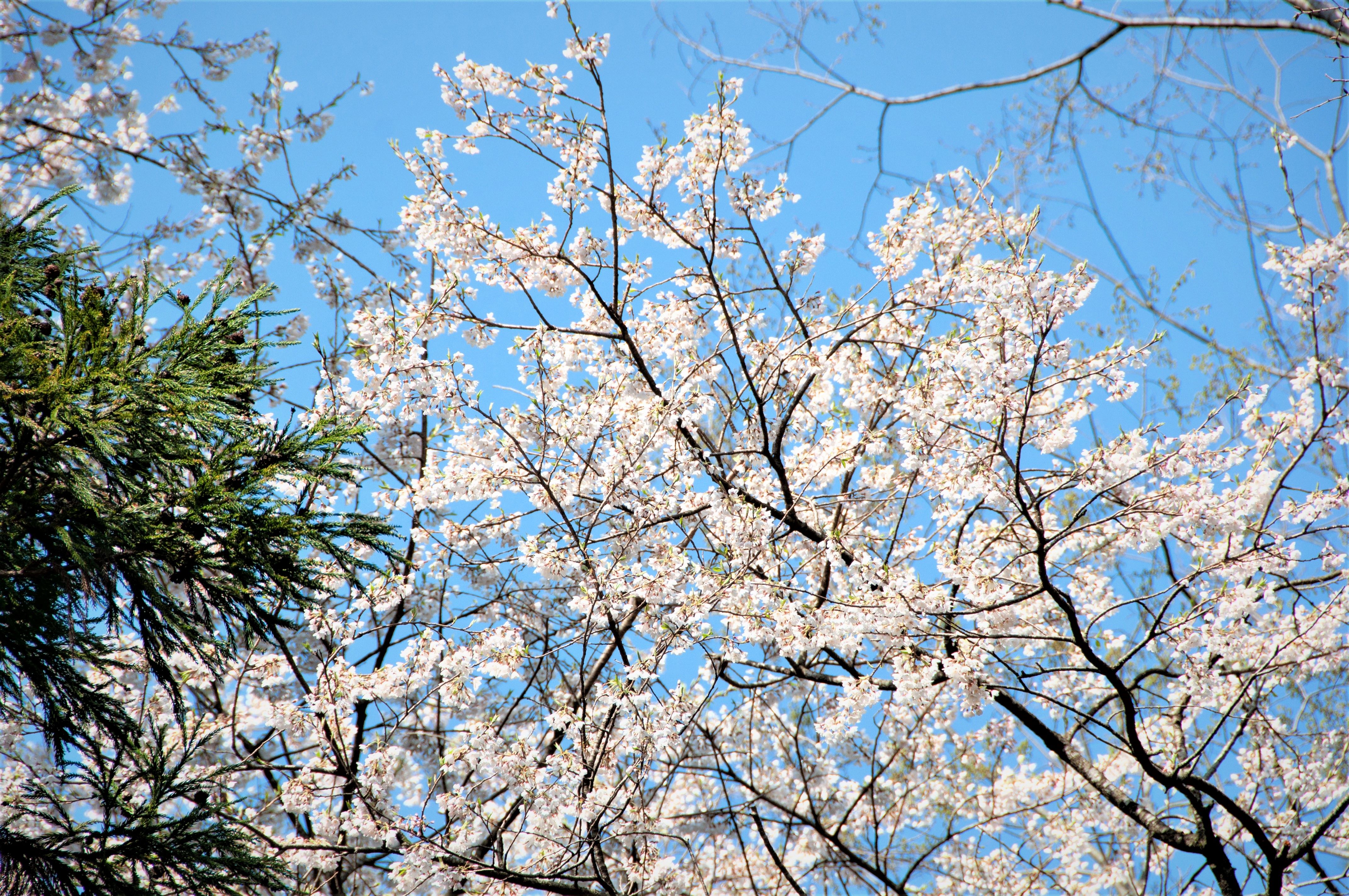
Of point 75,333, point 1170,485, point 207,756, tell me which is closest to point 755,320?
point 1170,485

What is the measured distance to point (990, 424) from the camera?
151 inches

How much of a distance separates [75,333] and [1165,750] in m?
5.39

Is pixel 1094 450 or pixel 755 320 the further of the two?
pixel 755 320

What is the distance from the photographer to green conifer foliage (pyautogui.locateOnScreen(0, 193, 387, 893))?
2.59 meters

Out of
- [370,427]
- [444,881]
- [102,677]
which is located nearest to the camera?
[370,427]

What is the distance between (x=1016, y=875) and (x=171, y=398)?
606cm

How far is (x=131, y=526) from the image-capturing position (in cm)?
262

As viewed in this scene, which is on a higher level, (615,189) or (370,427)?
(615,189)

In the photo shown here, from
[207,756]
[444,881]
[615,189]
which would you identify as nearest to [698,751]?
[444,881]

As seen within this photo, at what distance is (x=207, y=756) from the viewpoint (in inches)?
196

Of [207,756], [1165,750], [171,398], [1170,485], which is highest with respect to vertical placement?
[1170,485]

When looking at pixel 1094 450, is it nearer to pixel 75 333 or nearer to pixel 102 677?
pixel 75 333

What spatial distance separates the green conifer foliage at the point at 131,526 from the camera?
259cm

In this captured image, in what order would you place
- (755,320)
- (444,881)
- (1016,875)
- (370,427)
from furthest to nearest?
1. (1016,875)
2. (755,320)
3. (444,881)
4. (370,427)
